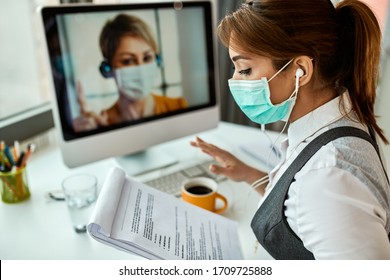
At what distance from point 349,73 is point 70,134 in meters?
0.65

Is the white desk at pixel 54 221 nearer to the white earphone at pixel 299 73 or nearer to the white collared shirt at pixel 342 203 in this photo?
the white collared shirt at pixel 342 203

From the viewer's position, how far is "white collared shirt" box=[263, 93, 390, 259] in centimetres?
47

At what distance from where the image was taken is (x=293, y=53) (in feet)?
1.86

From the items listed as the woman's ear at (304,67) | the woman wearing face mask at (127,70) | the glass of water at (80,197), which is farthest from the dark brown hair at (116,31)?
the woman's ear at (304,67)

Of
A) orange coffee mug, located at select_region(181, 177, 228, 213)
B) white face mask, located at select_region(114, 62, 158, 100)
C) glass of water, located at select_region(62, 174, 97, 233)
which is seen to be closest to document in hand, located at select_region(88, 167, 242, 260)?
orange coffee mug, located at select_region(181, 177, 228, 213)

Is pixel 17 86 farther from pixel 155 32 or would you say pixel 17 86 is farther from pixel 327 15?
pixel 327 15

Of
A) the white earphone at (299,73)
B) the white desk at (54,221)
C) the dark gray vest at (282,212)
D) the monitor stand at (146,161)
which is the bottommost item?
the white desk at (54,221)

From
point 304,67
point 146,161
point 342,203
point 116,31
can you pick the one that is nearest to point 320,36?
point 304,67

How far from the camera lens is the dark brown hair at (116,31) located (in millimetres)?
886


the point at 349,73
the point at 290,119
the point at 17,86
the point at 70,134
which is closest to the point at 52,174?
the point at 70,134

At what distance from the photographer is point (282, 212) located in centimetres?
58

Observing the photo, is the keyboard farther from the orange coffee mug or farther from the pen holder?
the pen holder

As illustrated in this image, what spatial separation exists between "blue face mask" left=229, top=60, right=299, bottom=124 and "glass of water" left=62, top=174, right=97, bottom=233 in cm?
41

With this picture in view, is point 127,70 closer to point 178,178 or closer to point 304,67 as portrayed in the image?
point 178,178
